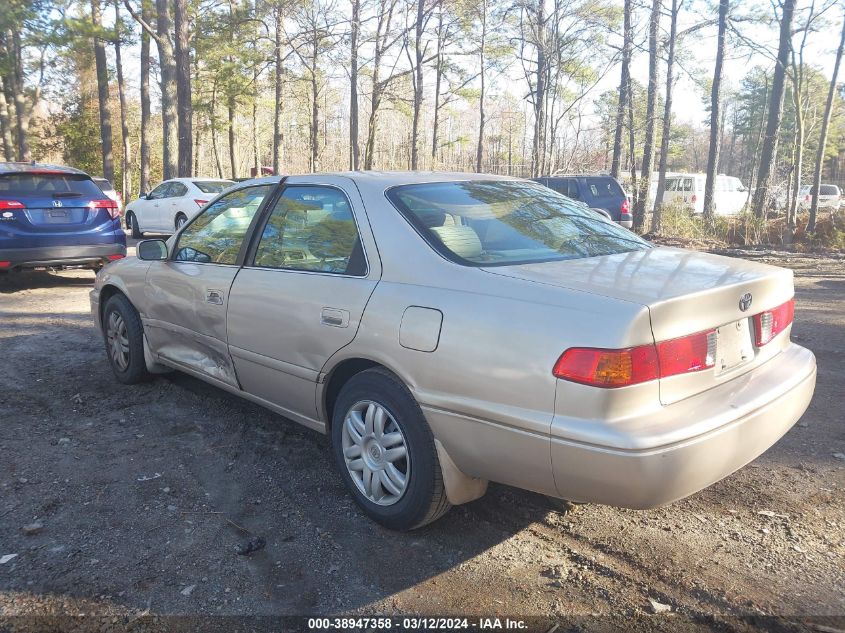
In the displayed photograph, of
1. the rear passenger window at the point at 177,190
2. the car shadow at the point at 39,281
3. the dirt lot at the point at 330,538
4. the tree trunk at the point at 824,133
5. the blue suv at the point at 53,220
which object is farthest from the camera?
the rear passenger window at the point at 177,190

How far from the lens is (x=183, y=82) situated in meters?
19.2

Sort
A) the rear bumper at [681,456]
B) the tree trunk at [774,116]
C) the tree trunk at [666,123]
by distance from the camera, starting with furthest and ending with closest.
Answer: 1. the tree trunk at [666,123]
2. the tree trunk at [774,116]
3. the rear bumper at [681,456]

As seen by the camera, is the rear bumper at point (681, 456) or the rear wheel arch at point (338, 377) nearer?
the rear bumper at point (681, 456)

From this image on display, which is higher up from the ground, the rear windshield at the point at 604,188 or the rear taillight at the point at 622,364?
the rear windshield at the point at 604,188

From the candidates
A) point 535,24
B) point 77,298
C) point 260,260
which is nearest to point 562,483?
point 260,260

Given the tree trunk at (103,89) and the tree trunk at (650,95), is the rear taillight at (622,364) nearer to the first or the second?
the tree trunk at (650,95)

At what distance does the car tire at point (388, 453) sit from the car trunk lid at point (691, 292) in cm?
70

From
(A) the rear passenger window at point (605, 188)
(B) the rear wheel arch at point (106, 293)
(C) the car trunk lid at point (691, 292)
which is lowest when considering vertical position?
(B) the rear wheel arch at point (106, 293)

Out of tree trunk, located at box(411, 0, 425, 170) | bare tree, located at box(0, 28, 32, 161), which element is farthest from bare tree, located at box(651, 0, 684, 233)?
bare tree, located at box(0, 28, 32, 161)

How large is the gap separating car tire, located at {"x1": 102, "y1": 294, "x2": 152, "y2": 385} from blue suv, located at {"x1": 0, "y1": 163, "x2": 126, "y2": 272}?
4252 mm

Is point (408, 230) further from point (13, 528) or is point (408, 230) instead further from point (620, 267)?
point (13, 528)

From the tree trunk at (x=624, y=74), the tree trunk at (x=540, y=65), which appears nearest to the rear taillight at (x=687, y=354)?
the tree trunk at (x=624, y=74)

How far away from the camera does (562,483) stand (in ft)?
7.90

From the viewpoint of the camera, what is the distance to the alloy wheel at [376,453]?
2926mm
